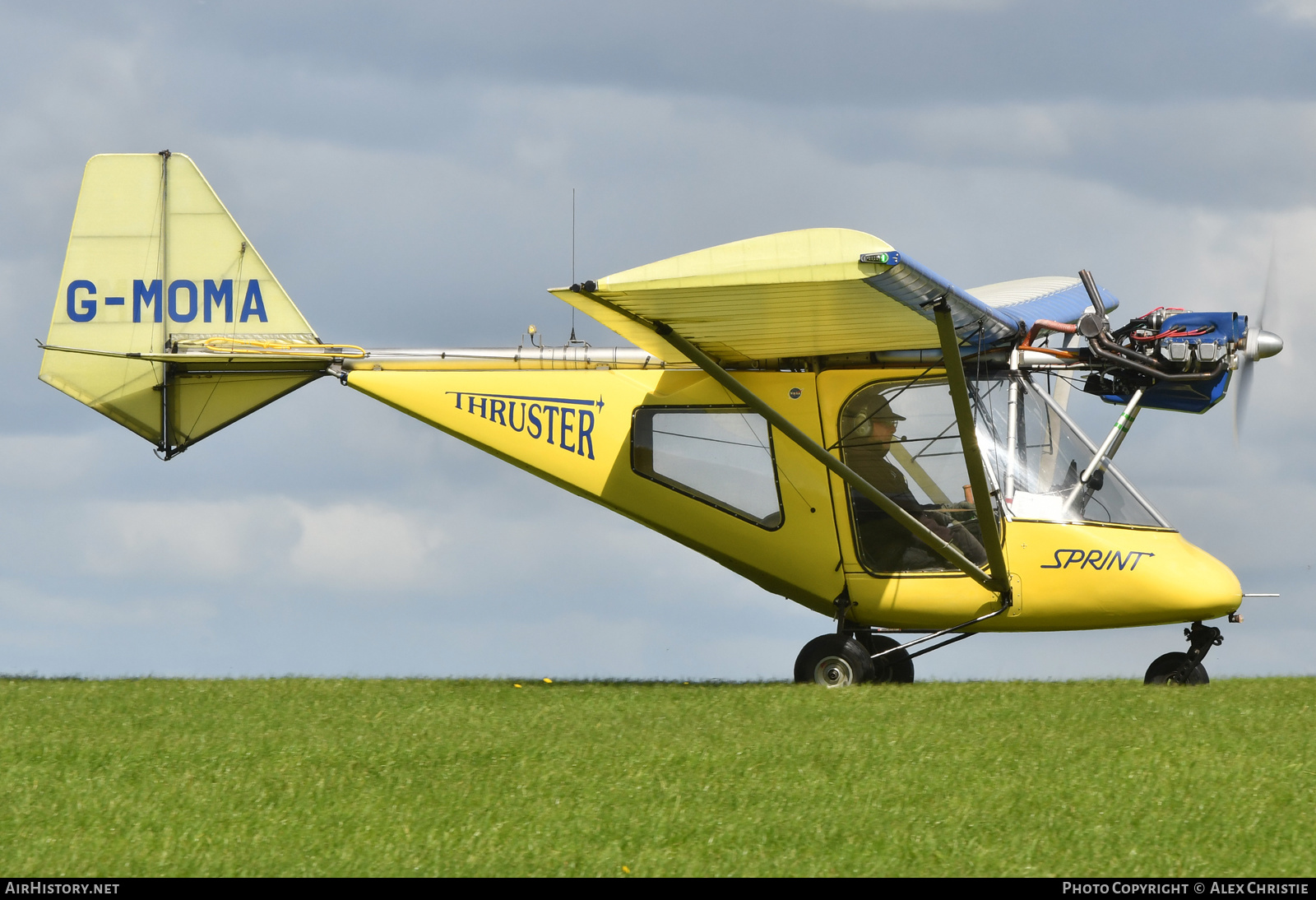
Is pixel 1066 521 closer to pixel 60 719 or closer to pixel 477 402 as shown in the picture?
pixel 477 402

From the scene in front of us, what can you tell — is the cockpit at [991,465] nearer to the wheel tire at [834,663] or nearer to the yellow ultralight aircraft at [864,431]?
the yellow ultralight aircraft at [864,431]

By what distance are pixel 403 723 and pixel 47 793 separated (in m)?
2.70

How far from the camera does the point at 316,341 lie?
15.3 metres

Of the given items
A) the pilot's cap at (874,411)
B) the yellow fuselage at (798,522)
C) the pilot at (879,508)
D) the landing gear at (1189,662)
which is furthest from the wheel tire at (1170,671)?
the pilot's cap at (874,411)

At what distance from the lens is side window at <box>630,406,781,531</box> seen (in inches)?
525

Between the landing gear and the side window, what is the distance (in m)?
3.82

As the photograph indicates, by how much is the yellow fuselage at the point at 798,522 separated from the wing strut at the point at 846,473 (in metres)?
0.28

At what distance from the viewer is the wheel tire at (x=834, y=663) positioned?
1270cm

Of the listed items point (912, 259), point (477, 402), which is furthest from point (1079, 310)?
point (477, 402)

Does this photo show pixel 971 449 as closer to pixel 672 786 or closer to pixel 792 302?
pixel 792 302

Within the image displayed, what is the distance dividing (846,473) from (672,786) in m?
4.47

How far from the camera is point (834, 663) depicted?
1280 centimetres

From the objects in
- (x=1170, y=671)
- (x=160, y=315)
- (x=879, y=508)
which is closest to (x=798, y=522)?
(x=879, y=508)

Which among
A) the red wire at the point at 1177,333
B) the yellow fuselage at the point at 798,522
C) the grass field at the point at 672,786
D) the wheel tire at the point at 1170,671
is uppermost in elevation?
the red wire at the point at 1177,333
